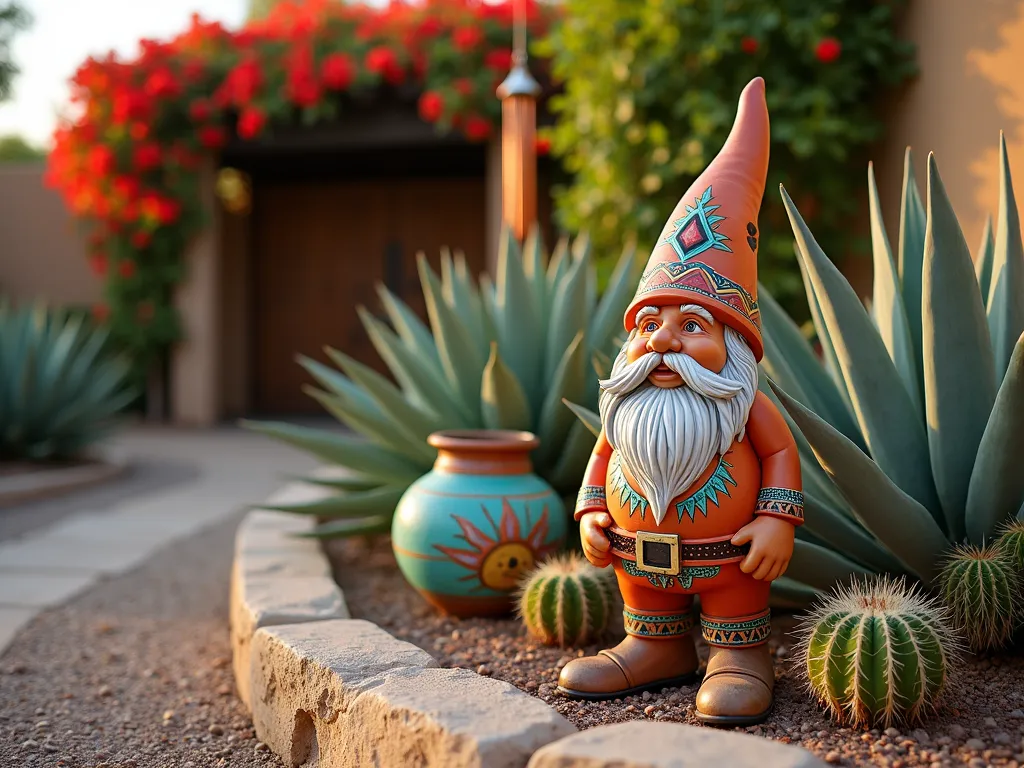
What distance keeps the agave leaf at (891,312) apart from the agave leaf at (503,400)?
1.04 meters

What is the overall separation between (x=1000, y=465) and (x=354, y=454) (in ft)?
6.34

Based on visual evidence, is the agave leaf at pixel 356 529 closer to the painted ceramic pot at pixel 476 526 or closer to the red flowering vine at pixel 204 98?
the painted ceramic pot at pixel 476 526

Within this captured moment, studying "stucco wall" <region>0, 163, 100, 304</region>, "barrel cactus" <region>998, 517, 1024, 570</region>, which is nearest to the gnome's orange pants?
"barrel cactus" <region>998, 517, 1024, 570</region>

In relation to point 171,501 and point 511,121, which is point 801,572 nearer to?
point 511,121

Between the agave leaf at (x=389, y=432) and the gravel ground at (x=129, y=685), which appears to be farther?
the agave leaf at (x=389, y=432)

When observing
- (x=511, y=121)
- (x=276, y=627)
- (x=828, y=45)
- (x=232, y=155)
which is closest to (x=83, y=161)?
(x=232, y=155)

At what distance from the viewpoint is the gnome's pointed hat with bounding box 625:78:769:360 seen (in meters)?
1.73

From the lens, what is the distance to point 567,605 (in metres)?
2.07

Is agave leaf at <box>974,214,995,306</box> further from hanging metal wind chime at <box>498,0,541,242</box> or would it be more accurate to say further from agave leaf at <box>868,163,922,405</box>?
hanging metal wind chime at <box>498,0,541,242</box>

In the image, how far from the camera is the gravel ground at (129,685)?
6.57ft

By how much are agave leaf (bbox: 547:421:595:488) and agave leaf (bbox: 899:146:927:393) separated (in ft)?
3.02

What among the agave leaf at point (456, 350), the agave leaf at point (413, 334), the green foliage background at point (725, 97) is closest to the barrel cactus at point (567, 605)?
the agave leaf at point (456, 350)

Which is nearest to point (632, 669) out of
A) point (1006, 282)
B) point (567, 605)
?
point (567, 605)

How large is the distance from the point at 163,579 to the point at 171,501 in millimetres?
1844
